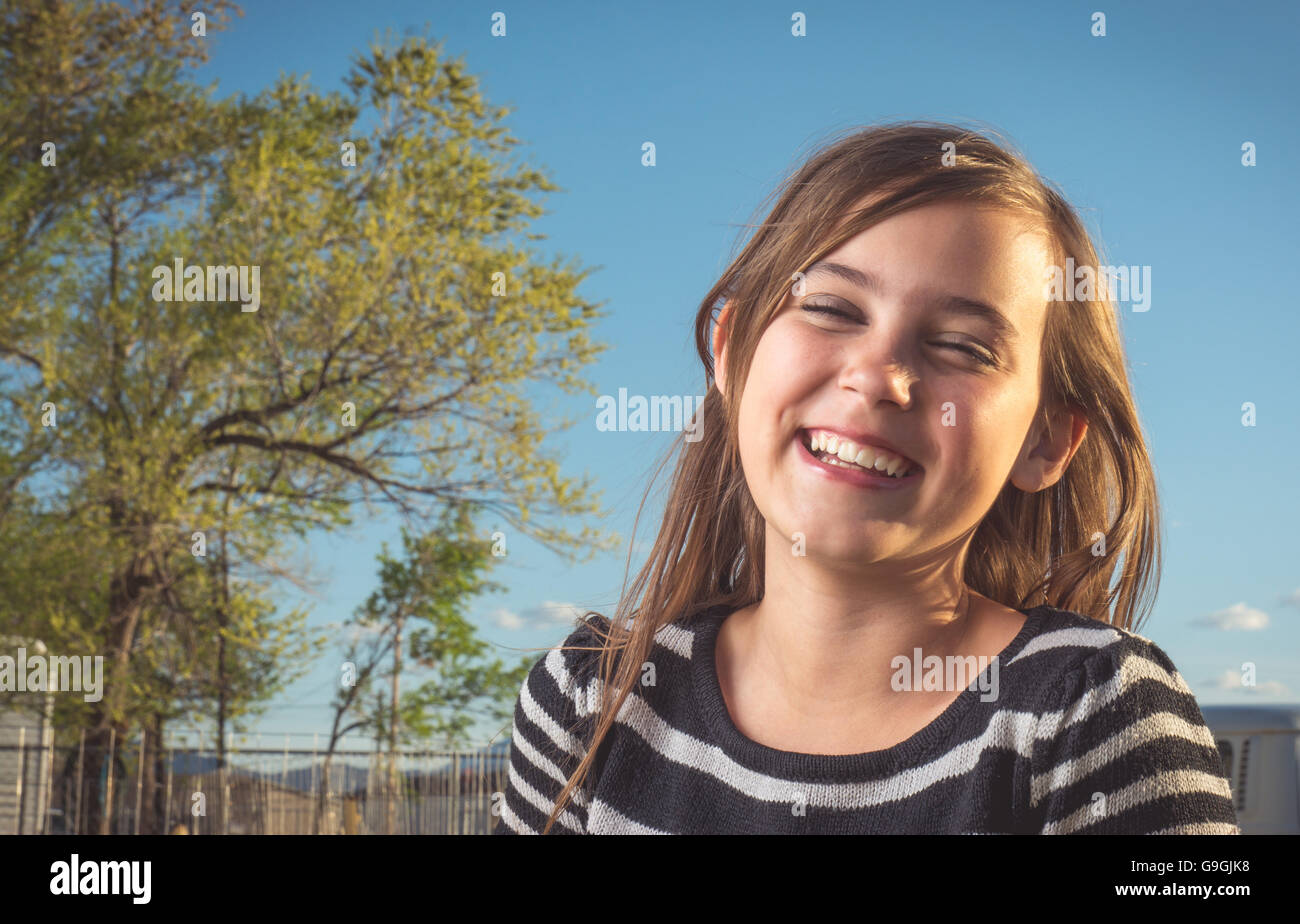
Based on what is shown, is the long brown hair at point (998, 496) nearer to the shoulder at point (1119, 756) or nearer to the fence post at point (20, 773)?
the shoulder at point (1119, 756)

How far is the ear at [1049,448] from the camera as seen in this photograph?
1.32 metres

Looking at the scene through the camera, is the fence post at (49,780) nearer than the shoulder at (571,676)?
No

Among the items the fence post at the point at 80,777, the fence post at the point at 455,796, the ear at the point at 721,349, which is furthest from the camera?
the fence post at the point at 455,796

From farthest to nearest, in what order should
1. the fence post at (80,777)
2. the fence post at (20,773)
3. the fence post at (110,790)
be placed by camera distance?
the fence post at (20,773) → the fence post at (80,777) → the fence post at (110,790)

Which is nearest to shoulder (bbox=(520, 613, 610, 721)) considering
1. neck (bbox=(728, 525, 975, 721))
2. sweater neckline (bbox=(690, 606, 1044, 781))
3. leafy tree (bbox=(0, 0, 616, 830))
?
sweater neckline (bbox=(690, 606, 1044, 781))

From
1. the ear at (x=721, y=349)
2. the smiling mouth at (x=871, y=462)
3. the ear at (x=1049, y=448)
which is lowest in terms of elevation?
the smiling mouth at (x=871, y=462)

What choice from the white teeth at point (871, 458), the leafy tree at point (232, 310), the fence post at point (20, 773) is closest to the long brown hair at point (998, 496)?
the white teeth at point (871, 458)

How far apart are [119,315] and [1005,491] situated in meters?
9.81

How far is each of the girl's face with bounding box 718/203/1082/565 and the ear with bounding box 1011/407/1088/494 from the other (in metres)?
0.12

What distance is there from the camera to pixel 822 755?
1.13 meters

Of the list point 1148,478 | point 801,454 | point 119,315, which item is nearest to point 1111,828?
point 801,454

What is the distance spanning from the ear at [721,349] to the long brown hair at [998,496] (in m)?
0.01

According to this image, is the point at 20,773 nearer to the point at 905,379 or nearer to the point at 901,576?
the point at 901,576

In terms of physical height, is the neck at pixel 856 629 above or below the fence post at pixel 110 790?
above
